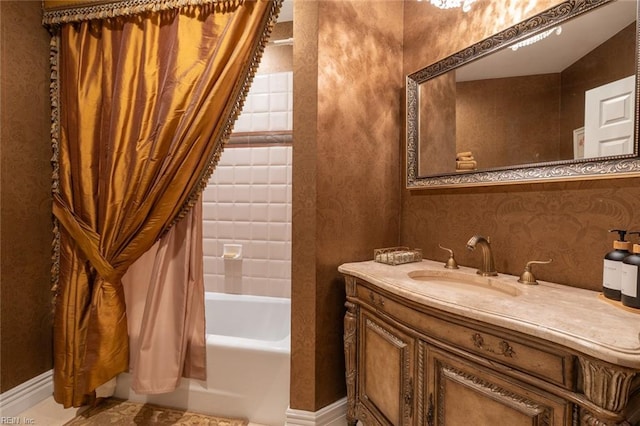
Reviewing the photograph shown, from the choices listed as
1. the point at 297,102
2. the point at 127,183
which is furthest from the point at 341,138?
the point at 127,183

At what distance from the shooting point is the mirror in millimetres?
1021

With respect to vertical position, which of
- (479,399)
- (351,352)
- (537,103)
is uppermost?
(537,103)

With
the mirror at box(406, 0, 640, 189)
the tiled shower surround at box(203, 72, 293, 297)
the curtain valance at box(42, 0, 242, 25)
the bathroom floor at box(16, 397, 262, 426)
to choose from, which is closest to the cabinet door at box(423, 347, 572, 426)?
the mirror at box(406, 0, 640, 189)

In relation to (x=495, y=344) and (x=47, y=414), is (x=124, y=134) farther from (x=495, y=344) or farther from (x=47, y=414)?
(x=495, y=344)

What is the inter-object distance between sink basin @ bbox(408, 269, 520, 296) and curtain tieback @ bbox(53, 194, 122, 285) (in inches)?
63.4

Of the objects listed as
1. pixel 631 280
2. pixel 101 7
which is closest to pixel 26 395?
pixel 101 7

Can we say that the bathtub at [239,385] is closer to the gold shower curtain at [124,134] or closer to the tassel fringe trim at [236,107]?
the gold shower curtain at [124,134]

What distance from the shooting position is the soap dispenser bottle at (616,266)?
924 mm

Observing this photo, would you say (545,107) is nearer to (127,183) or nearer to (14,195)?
(127,183)

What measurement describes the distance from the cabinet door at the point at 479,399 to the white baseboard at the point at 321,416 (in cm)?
65

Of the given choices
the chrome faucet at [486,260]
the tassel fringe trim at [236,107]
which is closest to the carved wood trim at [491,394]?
the chrome faucet at [486,260]

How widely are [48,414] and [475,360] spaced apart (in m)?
2.33

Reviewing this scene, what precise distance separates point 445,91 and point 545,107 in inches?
18.9

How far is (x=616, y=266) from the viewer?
93 cm
